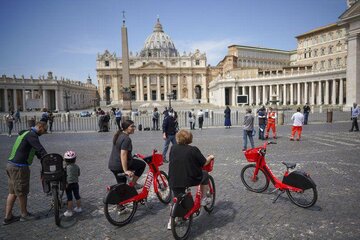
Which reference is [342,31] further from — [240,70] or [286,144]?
[286,144]

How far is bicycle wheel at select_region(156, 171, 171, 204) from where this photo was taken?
5559mm

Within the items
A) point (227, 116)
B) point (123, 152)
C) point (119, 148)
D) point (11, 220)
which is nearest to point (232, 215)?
point (123, 152)

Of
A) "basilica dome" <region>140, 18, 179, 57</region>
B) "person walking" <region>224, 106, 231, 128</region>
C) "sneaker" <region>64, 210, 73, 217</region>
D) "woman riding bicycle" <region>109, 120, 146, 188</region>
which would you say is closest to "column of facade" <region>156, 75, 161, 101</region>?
"basilica dome" <region>140, 18, 179, 57</region>

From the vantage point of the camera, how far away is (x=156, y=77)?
334 ft

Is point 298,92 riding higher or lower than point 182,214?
higher

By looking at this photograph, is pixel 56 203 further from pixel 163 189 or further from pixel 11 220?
pixel 163 189

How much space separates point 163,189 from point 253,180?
6.98 ft

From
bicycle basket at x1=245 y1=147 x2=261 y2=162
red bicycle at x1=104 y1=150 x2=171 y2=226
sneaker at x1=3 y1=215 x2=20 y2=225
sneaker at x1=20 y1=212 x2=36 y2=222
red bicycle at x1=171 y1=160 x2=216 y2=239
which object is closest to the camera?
red bicycle at x1=171 y1=160 x2=216 y2=239

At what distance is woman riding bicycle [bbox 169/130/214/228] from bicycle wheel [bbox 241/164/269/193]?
7.87ft

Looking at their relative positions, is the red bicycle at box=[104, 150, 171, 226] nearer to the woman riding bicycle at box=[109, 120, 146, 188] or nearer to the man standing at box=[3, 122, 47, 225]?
the woman riding bicycle at box=[109, 120, 146, 188]

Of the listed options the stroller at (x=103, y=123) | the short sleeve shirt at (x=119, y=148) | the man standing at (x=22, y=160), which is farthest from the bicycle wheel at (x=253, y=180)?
the stroller at (x=103, y=123)

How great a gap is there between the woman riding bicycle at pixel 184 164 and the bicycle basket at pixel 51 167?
2.01m

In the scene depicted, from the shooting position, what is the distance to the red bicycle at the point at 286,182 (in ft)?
16.6

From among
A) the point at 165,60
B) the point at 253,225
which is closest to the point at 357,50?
the point at 253,225
